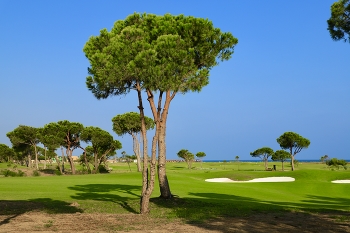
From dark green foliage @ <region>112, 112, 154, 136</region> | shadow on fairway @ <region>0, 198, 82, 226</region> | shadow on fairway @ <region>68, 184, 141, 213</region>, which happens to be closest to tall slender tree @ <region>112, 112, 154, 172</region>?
dark green foliage @ <region>112, 112, 154, 136</region>

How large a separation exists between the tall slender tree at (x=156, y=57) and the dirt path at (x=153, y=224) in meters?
3.39

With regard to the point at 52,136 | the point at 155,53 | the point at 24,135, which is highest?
the point at 155,53

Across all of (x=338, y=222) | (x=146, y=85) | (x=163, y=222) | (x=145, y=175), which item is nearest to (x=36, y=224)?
(x=163, y=222)

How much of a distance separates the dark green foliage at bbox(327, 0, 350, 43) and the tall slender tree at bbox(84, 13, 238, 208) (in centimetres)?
672

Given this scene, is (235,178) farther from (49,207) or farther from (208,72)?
(49,207)

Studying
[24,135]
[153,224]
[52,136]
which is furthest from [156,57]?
[24,135]

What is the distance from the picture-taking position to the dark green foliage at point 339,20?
15776 millimetres

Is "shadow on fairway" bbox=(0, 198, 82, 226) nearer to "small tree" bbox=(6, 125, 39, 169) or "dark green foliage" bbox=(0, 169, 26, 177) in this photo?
Result: "dark green foliage" bbox=(0, 169, 26, 177)

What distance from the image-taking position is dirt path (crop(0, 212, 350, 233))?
12.6 metres

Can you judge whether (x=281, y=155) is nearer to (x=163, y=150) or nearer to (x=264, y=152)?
(x=264, y=152)

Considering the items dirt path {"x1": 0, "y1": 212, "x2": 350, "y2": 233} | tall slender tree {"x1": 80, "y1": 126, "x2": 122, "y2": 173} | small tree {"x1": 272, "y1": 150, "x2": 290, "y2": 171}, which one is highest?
tall slender tree {"x1": 80, "y1": 126, "x2": 122, "y2": 173}

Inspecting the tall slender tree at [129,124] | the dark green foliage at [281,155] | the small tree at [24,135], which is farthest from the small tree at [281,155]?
the small tree at [24,135]

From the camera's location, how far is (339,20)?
1608 centimetres

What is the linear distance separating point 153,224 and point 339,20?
12.0 metres
